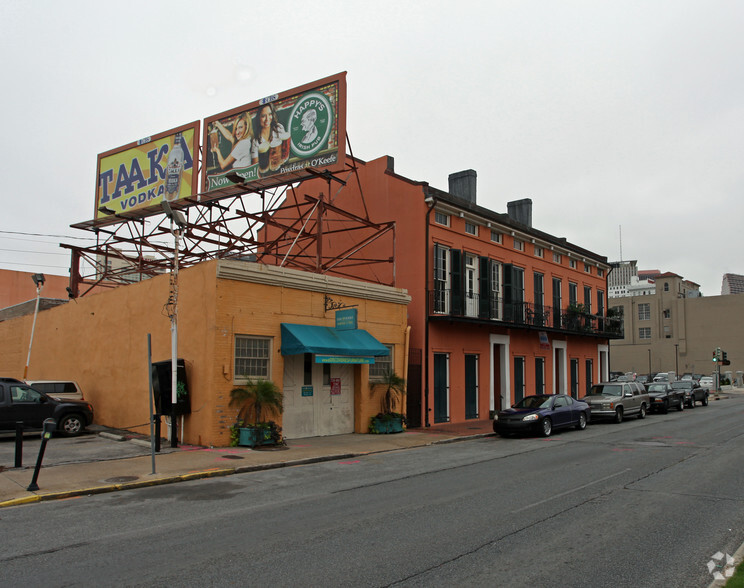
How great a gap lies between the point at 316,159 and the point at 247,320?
6417 millimetres

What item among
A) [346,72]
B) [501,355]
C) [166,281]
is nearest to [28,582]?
[166,281]

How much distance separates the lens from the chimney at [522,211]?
32281mm

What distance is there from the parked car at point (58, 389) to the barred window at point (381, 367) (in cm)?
939

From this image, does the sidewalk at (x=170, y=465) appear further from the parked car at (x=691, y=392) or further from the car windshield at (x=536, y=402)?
the parked car at (x=691, y=392)

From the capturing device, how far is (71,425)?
17.1 meters

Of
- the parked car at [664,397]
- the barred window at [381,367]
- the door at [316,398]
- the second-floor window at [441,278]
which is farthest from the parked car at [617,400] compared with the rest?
the door at [316,398]

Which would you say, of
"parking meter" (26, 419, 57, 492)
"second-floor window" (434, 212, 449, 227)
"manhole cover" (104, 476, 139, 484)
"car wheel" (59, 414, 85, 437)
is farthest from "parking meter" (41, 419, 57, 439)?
"second-floor window" (434, 212, 449, 227)

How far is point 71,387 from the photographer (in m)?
18.7

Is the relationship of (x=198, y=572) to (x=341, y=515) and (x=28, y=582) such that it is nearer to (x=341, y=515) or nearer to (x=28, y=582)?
(x=28, y=582)

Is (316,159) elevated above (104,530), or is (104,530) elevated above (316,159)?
(316,159)

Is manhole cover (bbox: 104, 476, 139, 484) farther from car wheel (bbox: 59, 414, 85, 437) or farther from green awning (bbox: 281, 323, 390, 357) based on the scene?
car wheel (bbox: 59, 414, 85, 437)

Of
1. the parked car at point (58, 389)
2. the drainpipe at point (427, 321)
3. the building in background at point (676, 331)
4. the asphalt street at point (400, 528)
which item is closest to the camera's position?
the asphalt street at point (400, 528)

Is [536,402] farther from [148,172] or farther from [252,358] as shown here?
[148,172]

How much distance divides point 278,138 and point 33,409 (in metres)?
11.2
